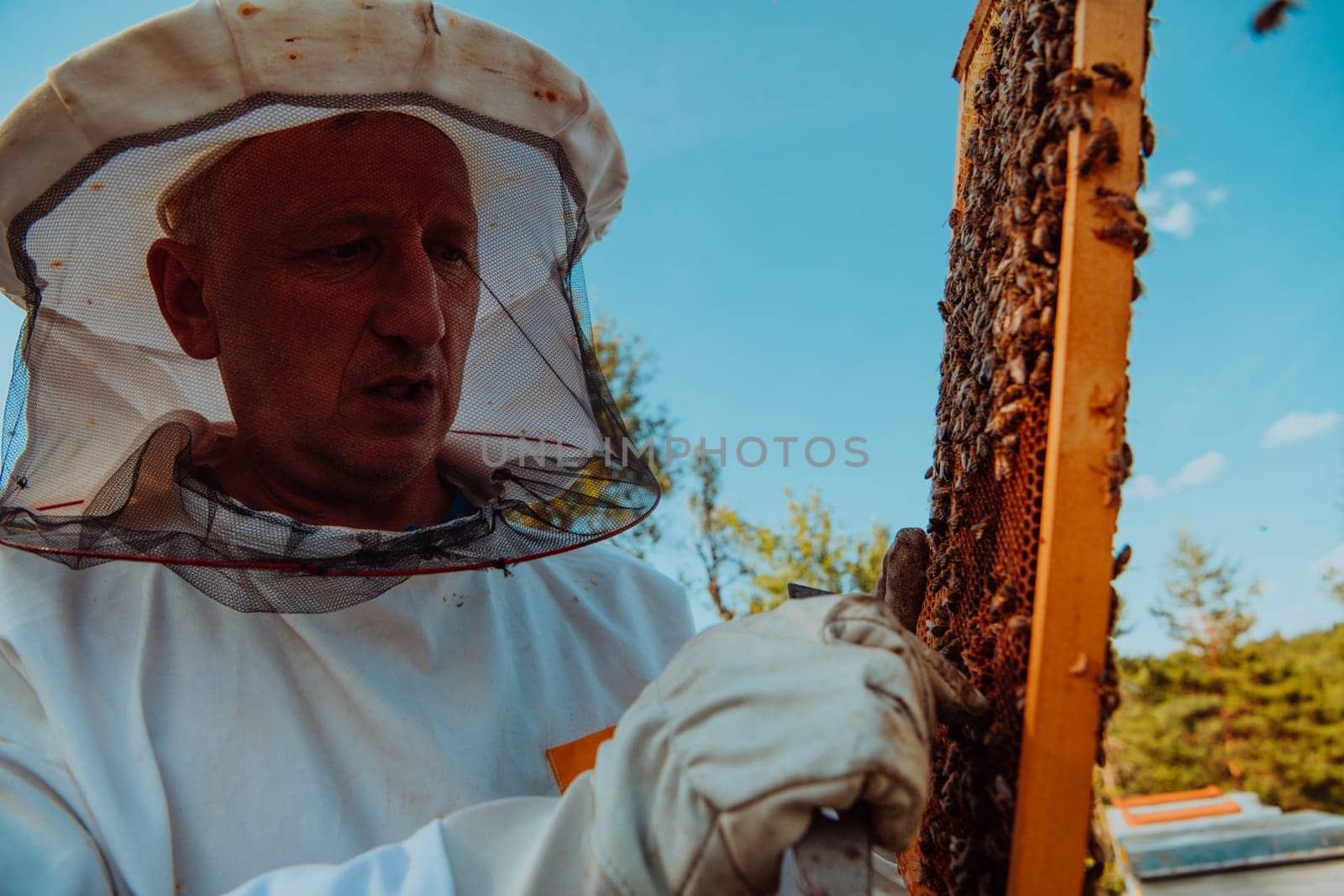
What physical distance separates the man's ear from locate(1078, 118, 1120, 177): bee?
2.06 metres

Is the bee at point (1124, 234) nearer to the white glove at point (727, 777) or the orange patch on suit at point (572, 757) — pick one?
the white glove at point (727, 777)

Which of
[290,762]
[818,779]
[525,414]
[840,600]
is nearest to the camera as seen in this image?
[818,779]

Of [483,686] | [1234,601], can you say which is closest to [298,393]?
[483,686]

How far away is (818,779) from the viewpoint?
1144 mm

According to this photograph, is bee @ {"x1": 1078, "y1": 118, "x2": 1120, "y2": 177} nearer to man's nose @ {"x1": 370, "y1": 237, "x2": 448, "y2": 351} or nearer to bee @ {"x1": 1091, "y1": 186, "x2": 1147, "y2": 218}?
bee @ {"x1": 1091, "y1": 186, "x2": 1147, "y2": 218}

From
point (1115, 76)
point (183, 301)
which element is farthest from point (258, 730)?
point (1115, 76)

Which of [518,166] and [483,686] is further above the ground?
[518,166]

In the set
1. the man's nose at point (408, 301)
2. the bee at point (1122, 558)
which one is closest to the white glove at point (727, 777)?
the bee at point (1122, 558)

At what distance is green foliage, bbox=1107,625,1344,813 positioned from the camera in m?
32.2

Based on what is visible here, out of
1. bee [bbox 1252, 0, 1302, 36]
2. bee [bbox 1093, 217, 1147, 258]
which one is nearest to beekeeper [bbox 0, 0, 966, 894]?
bee [bbox 1093, 217, 1147, 258]

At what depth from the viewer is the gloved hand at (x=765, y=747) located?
1.16 m

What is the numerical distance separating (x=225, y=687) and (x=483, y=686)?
579mm

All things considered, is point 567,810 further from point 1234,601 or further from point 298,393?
point 1234,601

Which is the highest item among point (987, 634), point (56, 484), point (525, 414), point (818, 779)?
point (525, 414)
